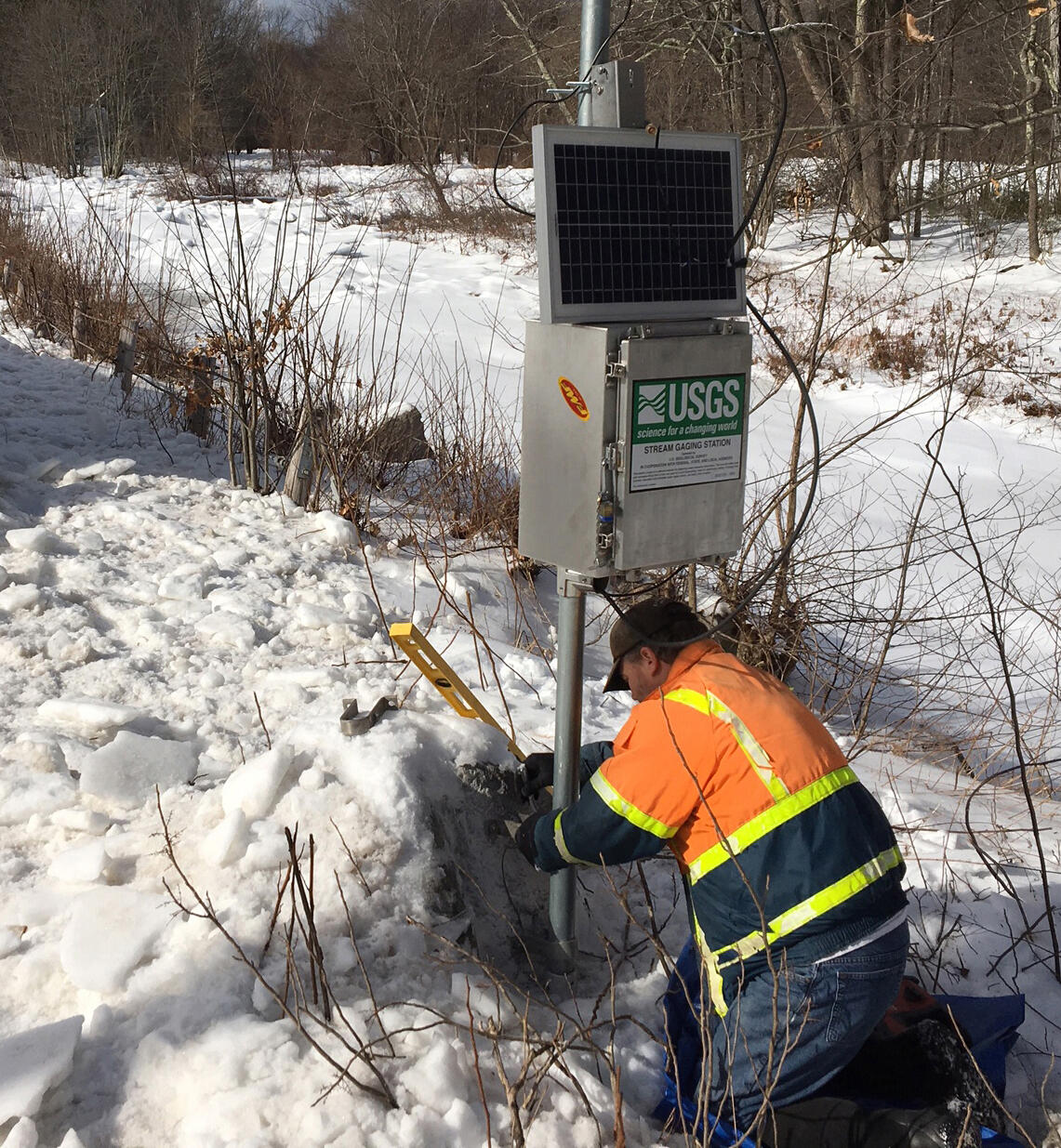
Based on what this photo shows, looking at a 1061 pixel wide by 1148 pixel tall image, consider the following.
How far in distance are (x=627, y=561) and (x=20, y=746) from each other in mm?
1977

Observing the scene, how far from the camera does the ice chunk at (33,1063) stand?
1877mm

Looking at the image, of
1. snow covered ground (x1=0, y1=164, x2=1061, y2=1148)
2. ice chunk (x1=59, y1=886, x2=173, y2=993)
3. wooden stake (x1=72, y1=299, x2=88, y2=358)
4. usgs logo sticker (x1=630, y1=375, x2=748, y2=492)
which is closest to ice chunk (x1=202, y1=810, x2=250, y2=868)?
snow covered ground (x1=0, y1=164, x2=1061, y2=1148)

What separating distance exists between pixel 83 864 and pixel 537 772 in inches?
47.3

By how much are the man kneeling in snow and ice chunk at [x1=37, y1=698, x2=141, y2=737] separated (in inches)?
63.6

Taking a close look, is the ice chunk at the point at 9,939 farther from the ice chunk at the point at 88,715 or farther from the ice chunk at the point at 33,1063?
the ice chunk at the point at 88,715

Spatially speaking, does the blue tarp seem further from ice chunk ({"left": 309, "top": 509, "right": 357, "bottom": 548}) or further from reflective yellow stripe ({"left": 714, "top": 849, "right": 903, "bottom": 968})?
ice chunk ({"left": 309, "top": 509, "right": 357, "bottom": 548})

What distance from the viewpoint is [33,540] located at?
423cm

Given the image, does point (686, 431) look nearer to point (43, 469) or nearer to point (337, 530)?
point (337, 530)

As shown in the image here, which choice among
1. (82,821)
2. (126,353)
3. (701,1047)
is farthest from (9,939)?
(126,353)

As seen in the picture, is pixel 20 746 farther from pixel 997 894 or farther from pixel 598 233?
pixel 997 894

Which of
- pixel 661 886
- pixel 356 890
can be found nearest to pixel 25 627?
pixel 356 890

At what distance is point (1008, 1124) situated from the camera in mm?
2496

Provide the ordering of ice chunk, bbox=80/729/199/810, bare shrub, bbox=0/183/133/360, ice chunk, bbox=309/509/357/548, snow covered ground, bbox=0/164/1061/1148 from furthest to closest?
1. bare shrub, bbox=0/183/133/360
2. ice chunk, bbox=309/509/357/548
3. ice chunk, bbox=80/729/199/810
4. snow covered ground, bbox=0/164/1061/1148

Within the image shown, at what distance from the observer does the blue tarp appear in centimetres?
234
